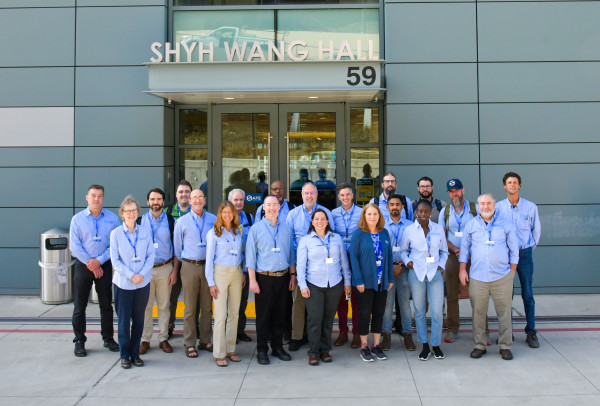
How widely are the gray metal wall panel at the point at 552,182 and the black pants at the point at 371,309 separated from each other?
4.17 metres

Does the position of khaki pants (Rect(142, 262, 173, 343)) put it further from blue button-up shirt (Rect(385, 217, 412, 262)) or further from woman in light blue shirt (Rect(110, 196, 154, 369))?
blue button-up shirt (Rect(385, 217, 412, 262))

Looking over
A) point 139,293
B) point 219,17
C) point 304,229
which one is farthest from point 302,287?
point 219,17

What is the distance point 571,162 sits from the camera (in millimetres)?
10039

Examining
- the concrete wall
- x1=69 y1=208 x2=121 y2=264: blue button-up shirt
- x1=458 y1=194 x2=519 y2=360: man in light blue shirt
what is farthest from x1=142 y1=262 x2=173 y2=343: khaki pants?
the concrete wall

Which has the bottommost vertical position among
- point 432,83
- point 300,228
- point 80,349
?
point 80,349

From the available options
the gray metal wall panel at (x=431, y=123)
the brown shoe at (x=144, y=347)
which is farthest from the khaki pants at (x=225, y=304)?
the gray metal wall panel at (x=431, y=123)

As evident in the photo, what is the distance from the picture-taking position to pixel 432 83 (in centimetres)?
1008

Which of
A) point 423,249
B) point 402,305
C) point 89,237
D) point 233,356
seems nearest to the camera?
point 423,249

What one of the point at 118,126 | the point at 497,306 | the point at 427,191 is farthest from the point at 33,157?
the point at 497,306

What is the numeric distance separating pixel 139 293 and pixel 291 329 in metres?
Result: 1.93

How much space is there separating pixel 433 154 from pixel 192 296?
5108 mm

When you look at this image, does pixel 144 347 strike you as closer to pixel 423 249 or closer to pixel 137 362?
pixel 137 362

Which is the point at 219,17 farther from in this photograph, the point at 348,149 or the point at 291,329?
the point at 291,329

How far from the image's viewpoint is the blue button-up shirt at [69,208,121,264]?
690 centimetres
